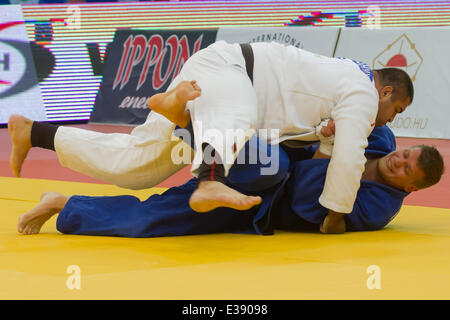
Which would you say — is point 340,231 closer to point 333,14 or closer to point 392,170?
point 392,170

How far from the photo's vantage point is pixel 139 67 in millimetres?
8500

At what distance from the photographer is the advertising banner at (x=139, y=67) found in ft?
27.1

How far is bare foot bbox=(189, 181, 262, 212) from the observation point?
218 cm

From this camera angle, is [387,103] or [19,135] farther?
[19,135]

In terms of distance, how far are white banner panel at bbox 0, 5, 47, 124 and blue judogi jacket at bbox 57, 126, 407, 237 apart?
601 cm

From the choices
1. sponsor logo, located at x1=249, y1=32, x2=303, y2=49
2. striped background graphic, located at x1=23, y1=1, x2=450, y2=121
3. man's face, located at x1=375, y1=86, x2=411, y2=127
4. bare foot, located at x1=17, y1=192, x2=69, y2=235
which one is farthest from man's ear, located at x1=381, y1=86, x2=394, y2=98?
striped background graphic, located at x1=23, y1=1, x2=450, y2=121

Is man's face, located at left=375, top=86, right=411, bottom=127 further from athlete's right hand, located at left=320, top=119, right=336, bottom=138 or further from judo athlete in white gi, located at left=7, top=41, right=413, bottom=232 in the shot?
athlete's right hand, located at left=320, top=119, right=336, bottom=138

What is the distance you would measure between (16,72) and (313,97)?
21.7 feet

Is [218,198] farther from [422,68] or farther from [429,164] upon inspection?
[422,68]

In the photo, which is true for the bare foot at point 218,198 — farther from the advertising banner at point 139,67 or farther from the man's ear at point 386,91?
the advertising banner at point 139,67

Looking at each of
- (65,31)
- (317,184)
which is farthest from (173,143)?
(65,31)

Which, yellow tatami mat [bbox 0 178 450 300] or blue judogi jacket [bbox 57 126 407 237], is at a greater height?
blue judogi jacket [bbox 57 126 407 237]

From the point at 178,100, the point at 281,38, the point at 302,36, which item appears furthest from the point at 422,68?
the point at 178,100
